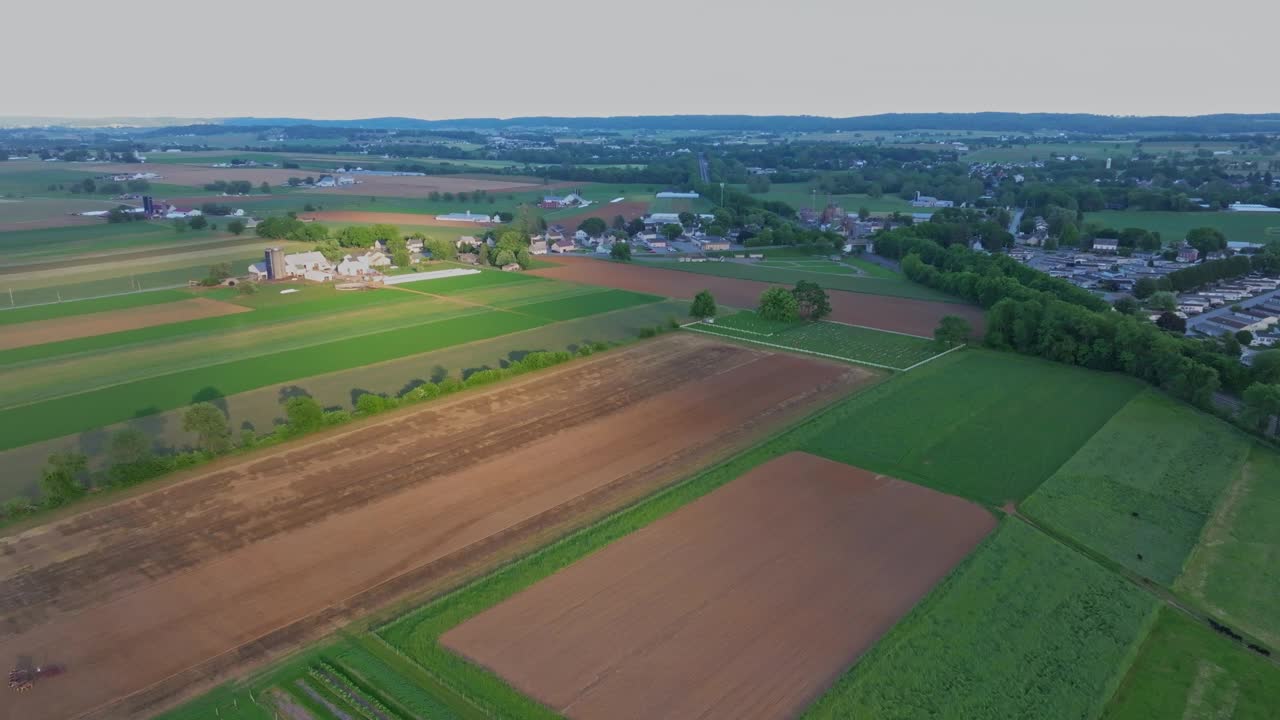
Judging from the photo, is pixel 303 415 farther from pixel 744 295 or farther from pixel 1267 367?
pixel 1267 367

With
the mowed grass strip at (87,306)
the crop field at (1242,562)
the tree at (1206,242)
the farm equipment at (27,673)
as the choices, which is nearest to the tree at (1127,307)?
the crop field at (1242,562)

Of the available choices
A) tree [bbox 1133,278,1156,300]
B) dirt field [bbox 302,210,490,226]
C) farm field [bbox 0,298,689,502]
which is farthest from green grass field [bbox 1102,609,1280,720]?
dirt field [bbox 302,210,490,226]

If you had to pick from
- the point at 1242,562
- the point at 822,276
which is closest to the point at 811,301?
the point at 822,276

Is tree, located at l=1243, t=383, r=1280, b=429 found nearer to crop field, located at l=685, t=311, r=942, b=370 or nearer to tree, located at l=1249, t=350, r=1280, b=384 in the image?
tree, located at l=1249, t=350, r=1280, b=384

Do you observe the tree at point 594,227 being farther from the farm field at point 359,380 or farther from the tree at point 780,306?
the tree at point 780,306

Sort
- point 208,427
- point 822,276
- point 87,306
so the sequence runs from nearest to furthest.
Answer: point 208,427, point 87,306, point 822,276
